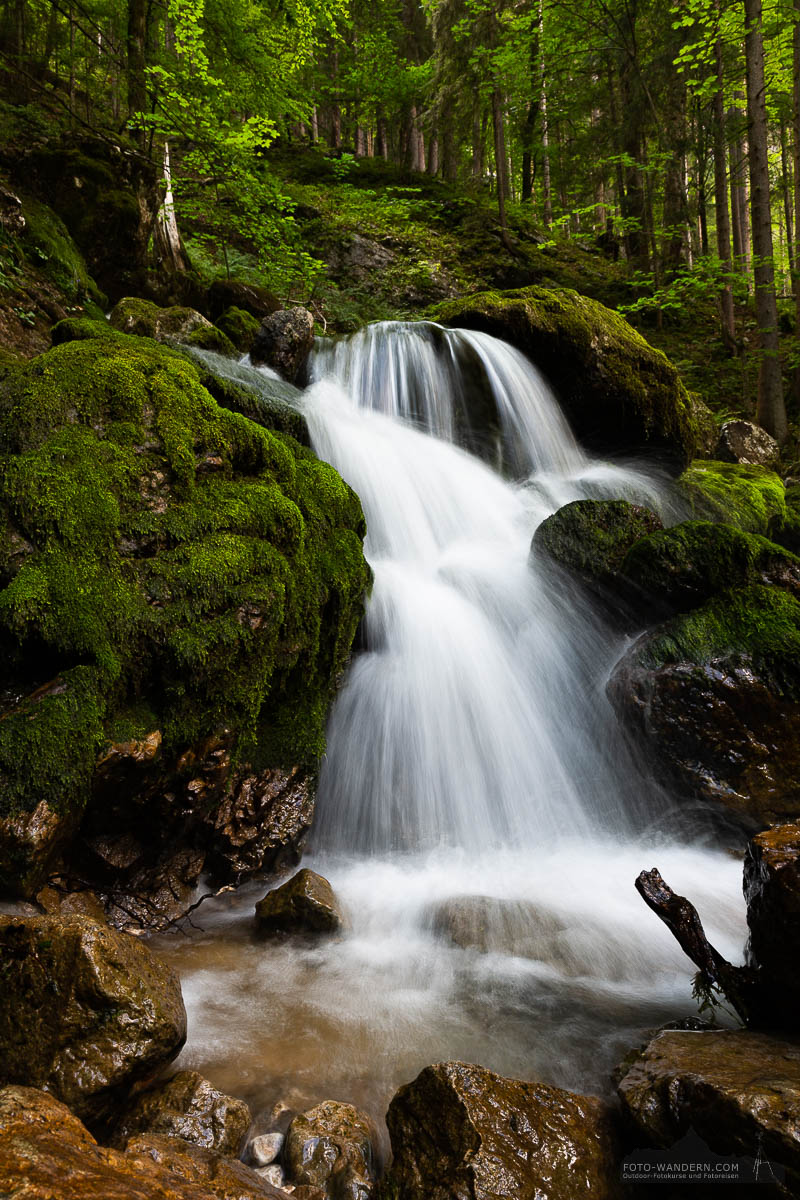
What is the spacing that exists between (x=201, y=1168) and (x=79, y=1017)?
0.62 metres

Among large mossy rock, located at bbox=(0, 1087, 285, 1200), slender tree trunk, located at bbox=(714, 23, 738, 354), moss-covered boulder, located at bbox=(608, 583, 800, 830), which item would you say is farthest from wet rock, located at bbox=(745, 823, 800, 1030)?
slender tree trunk, located at bbox=(714, 23, 738, 354)

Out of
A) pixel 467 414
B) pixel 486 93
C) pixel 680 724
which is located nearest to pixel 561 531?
pixel 680 724

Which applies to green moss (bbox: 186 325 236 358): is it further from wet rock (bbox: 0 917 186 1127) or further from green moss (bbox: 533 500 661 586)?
wet rock (bbox: 0 917 186 1127)

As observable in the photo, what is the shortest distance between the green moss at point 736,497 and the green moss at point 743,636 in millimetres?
2517

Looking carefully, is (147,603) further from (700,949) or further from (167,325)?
(167,325)

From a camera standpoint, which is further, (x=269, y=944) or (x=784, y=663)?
(x=784, y=663)

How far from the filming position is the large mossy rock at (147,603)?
2846 mm

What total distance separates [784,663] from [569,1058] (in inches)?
129

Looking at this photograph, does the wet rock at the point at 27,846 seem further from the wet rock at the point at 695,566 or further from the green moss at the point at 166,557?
the wet rock at the point at 695,566

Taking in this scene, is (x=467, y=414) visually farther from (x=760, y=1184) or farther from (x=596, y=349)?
(x=760, y=1184)

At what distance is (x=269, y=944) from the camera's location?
10.3ft

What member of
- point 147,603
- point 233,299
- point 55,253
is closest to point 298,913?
point 147,603

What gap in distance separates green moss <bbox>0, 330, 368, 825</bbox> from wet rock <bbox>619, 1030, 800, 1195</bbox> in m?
2.45

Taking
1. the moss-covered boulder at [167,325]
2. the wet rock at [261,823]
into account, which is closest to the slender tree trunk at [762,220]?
the moss-covered boulder at [167,325]
